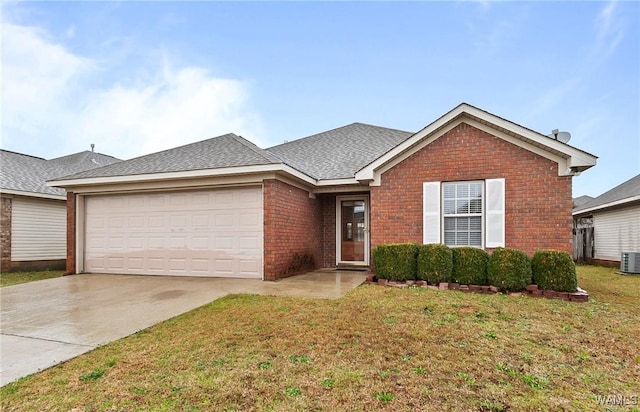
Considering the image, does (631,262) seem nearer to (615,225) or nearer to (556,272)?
(615,225)

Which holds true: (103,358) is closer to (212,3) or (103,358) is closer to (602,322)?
(602,322)

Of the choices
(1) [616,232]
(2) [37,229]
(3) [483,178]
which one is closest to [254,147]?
(3) [483,178]

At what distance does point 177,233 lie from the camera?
384 inches

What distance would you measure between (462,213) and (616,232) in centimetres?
1064

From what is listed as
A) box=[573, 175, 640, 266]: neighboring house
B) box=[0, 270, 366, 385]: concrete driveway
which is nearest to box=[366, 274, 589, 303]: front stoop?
box=[0, 270, 366, 385]: concrete driveway

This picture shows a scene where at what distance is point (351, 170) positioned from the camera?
1083cm

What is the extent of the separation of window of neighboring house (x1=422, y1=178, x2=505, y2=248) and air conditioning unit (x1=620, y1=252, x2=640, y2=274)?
7315mm

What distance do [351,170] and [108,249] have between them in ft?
26.7

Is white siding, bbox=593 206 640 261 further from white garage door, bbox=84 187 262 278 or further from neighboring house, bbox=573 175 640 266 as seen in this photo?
white garage door, bbox=84 187 262 278

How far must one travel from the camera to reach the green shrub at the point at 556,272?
6645 millimetres

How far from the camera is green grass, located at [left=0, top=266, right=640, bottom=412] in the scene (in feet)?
9.24

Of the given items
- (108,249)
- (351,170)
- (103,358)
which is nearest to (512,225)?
(351,170)

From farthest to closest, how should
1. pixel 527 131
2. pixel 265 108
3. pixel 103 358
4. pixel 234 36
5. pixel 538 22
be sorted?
pixel 265 108 → pixel 234 36 → pixel 538 22 → pixel 527 131 → pixel 103 358

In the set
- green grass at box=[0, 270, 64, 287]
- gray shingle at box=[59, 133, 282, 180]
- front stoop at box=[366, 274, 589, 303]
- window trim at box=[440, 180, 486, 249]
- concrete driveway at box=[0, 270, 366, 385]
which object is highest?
gray shingle at box=[59, 133, 282, 180]
